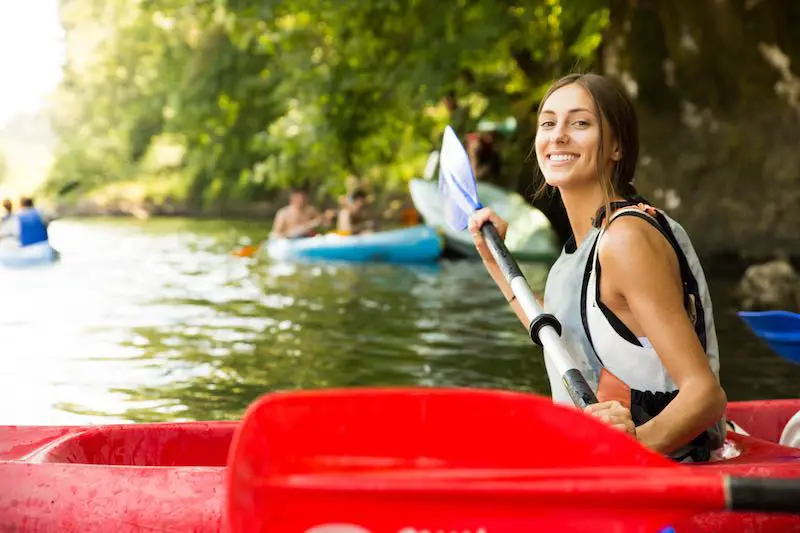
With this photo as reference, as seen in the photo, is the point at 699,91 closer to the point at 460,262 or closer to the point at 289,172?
the point at 460,262

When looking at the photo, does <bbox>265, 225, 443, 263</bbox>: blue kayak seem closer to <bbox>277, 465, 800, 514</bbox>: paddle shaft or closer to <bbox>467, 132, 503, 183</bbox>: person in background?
<bbox>467, 132, 503, 183</bbox>: person in background

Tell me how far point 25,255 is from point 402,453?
13.4m

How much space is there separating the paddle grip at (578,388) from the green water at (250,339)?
3645 millimetres

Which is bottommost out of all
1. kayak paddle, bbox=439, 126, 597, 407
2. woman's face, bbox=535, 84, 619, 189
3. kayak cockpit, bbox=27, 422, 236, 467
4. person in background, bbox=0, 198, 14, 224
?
person in background, bbox=0, 198, 14, 224

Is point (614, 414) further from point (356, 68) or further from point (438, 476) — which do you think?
point (356, 68)

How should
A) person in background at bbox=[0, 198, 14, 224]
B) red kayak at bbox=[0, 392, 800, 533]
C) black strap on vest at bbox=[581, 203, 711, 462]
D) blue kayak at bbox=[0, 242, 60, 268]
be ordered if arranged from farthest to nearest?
person in background at bbox=[0, 198, 14, 224]
blue kayak at bbox=[0, 242, 60, 268]
red kayak at bbox=[0, 392, 800, 533]
black strap on vest at bbox=[581, 203, 711, 462]

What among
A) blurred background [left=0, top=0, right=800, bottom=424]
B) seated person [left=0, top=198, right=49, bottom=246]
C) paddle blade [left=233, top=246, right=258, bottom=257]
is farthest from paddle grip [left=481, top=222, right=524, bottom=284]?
paddle blade [left=233, top=246, right=258, bottom=257]

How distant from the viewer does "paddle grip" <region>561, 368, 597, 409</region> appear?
2279mm

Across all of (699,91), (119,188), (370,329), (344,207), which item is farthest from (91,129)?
(370,329)

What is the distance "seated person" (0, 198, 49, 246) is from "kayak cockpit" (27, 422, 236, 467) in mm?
11632

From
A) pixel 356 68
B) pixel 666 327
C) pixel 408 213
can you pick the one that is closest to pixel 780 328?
pixel 666 327

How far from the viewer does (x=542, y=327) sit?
248cm

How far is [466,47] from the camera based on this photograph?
409 inches

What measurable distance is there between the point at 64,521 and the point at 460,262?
39.6 ft
